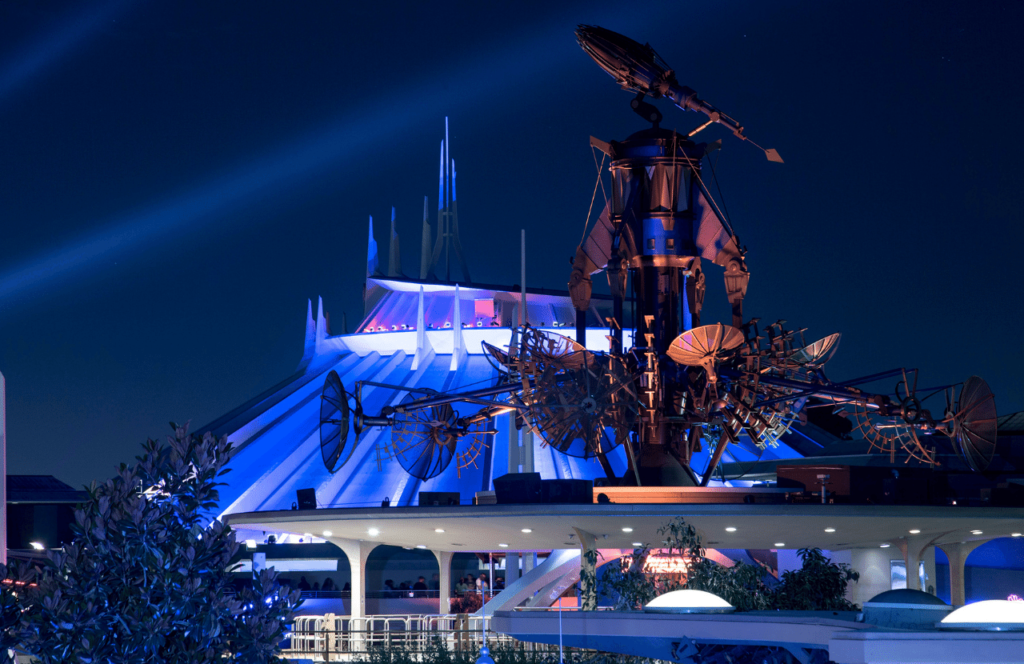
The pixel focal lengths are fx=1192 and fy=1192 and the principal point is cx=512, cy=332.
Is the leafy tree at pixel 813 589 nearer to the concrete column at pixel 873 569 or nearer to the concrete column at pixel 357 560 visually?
the concrete column at pixel 873 569

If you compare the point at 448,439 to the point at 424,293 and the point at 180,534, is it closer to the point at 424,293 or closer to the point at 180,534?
the point at 180,534

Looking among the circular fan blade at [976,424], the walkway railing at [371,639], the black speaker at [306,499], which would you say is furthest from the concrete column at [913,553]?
the black speaker at [306,499]

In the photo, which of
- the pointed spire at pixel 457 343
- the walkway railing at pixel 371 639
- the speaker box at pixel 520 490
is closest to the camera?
the walkway railing at pixel 371 639

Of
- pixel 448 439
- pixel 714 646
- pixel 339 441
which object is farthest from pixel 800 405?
pixel 714 646

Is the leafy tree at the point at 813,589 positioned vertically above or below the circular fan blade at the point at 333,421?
below

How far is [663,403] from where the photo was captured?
2389 cm

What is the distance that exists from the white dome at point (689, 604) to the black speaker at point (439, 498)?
14194mm

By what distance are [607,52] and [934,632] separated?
18.8 meters

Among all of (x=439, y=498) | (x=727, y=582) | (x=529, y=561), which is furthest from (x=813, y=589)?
(x=529, y=561)

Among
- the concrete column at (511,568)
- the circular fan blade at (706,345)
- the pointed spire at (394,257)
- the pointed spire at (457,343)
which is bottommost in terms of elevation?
the concrete column at (511,568)

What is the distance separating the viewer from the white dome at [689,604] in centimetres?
1177

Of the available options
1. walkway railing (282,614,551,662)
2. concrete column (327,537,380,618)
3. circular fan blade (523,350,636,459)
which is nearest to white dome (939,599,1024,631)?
walkway railing (282,614,551,662)

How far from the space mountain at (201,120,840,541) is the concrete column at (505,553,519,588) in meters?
2.97

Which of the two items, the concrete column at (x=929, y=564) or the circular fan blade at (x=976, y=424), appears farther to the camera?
the concrete column at (x=929, y=564)
